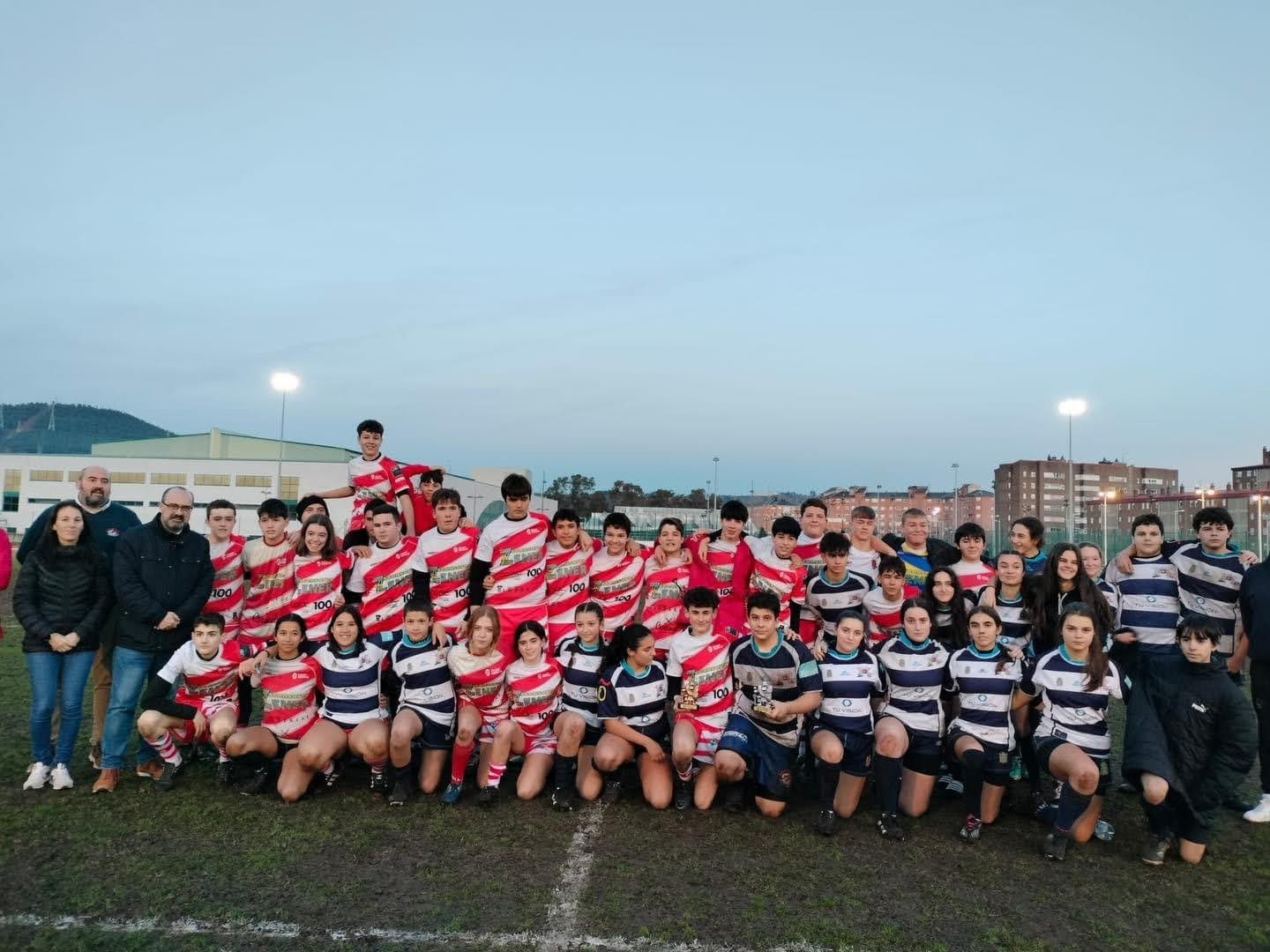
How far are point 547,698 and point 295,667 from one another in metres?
1.58

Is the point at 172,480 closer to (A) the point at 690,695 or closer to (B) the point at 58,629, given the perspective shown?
(B) the point at 58,629

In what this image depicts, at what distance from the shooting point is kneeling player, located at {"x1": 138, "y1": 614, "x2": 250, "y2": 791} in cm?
484

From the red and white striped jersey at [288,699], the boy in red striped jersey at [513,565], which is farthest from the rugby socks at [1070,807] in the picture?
the red and white striped jersey at [288,699]

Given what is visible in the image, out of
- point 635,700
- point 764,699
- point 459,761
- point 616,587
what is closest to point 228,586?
point 459,761

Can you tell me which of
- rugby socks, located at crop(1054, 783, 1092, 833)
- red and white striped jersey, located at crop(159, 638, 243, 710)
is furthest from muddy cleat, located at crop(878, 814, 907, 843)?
red and white striped jersey, located at crop(159, 638, 243, 710)

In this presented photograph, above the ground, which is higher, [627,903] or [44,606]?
[44,606]

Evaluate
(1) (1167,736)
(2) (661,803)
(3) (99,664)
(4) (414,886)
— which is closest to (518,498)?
(2) (661,803)

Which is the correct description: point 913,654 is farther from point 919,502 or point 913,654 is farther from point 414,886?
point 919,502

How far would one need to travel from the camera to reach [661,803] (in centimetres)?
465

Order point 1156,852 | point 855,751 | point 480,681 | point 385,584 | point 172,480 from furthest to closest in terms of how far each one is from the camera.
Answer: point 172,480 → point 385,584 → point 480,681 → point 855,751 → point 1156,852

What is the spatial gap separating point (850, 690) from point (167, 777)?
413 centimetres

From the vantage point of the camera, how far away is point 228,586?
5.51m

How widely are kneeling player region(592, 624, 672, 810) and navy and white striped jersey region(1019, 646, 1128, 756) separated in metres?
2.15

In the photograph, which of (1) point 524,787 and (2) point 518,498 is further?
(2) point 518,498
